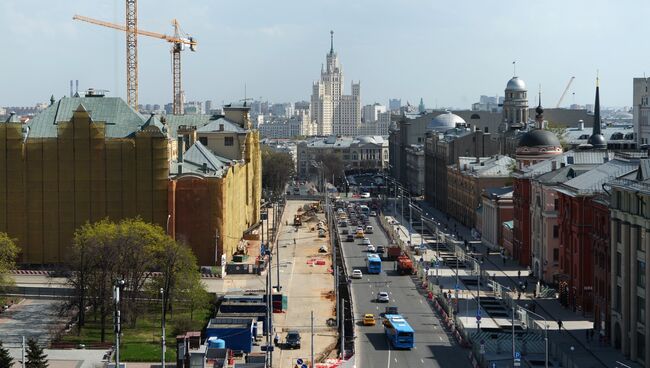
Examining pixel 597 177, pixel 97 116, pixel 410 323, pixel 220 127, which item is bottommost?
pixel 410 323

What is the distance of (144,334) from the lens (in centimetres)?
8631

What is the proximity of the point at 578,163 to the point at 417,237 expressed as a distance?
40.6 metres

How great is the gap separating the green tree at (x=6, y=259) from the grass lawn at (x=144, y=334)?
7.88m

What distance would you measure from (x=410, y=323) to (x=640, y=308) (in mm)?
19887

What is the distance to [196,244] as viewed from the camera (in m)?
117

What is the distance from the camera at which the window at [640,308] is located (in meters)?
74.8

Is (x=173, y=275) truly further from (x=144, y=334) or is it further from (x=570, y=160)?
(x=570, y=160)

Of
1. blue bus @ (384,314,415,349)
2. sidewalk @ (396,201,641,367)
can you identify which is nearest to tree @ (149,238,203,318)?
blue bus @ (384,314,415,349)

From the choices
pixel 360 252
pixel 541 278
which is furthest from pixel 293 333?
pixel 360 252

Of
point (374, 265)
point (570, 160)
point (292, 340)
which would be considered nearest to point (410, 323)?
point (292, 340)

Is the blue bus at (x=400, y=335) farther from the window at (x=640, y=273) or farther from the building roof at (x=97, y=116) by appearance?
the building roof at (x=97, y=116)

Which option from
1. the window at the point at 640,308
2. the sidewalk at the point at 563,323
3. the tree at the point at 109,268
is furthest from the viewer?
the tree at the point at 109,268

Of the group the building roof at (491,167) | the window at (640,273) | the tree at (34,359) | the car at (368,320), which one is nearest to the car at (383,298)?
the car at (368,320)

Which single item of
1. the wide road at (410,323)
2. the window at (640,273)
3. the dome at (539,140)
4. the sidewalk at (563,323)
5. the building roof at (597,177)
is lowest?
the wide road at (410,323)
